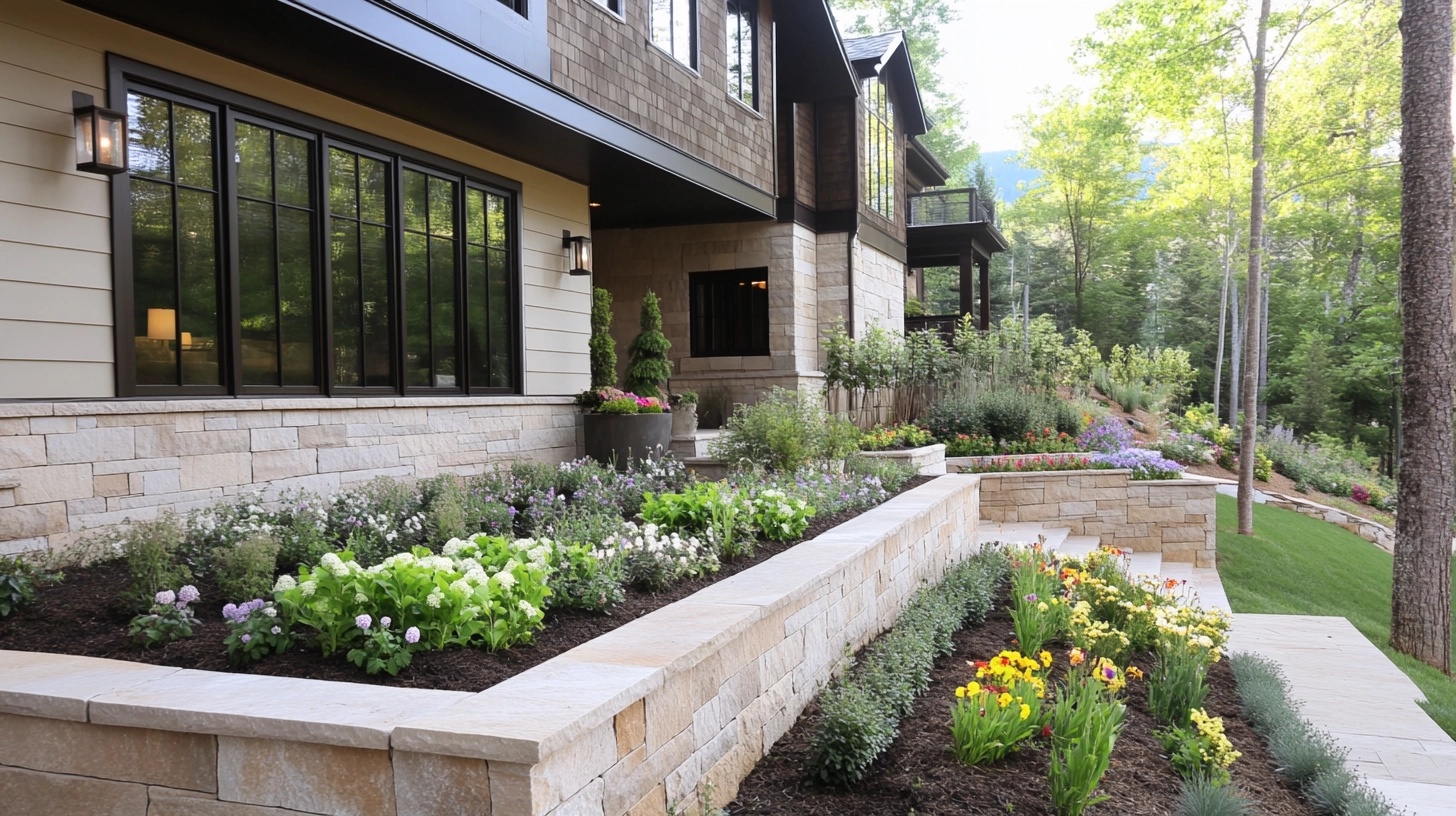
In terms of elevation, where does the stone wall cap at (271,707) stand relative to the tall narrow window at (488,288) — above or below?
below

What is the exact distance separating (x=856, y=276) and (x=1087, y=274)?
2317 centimetres

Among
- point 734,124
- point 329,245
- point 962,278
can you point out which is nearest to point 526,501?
point 329,245

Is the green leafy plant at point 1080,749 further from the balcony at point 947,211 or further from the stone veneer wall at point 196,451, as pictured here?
the balcony at point 947,211

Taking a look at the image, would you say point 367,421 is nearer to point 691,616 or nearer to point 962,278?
point 691,616

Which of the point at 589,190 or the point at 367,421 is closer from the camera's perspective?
the point at 367,421

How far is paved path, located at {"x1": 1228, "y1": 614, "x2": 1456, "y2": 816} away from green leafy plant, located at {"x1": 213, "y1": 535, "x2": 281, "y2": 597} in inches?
176

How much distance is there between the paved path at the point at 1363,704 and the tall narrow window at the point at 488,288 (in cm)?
595

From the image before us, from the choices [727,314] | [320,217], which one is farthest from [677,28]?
[320,217]

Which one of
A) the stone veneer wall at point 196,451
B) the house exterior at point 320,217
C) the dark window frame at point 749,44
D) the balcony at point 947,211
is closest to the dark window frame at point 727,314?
the house exterior at point 320,217

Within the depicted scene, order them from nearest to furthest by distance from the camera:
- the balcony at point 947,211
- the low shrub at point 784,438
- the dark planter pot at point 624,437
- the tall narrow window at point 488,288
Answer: the low shrub at point 784,438 < the tall narrow window at point 488,288 < the dark planter pot at point 624,437 < the balcony at point 947,211

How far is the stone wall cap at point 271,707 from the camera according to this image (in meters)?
2.03

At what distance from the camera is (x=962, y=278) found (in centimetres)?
1902

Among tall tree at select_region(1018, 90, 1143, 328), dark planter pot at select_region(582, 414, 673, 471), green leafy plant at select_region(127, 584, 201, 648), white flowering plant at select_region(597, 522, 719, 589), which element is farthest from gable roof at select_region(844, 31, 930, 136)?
tall tree at select_region(1018, 90, 1143, 328)

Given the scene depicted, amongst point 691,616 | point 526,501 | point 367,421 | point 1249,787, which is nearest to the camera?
point 691,616
